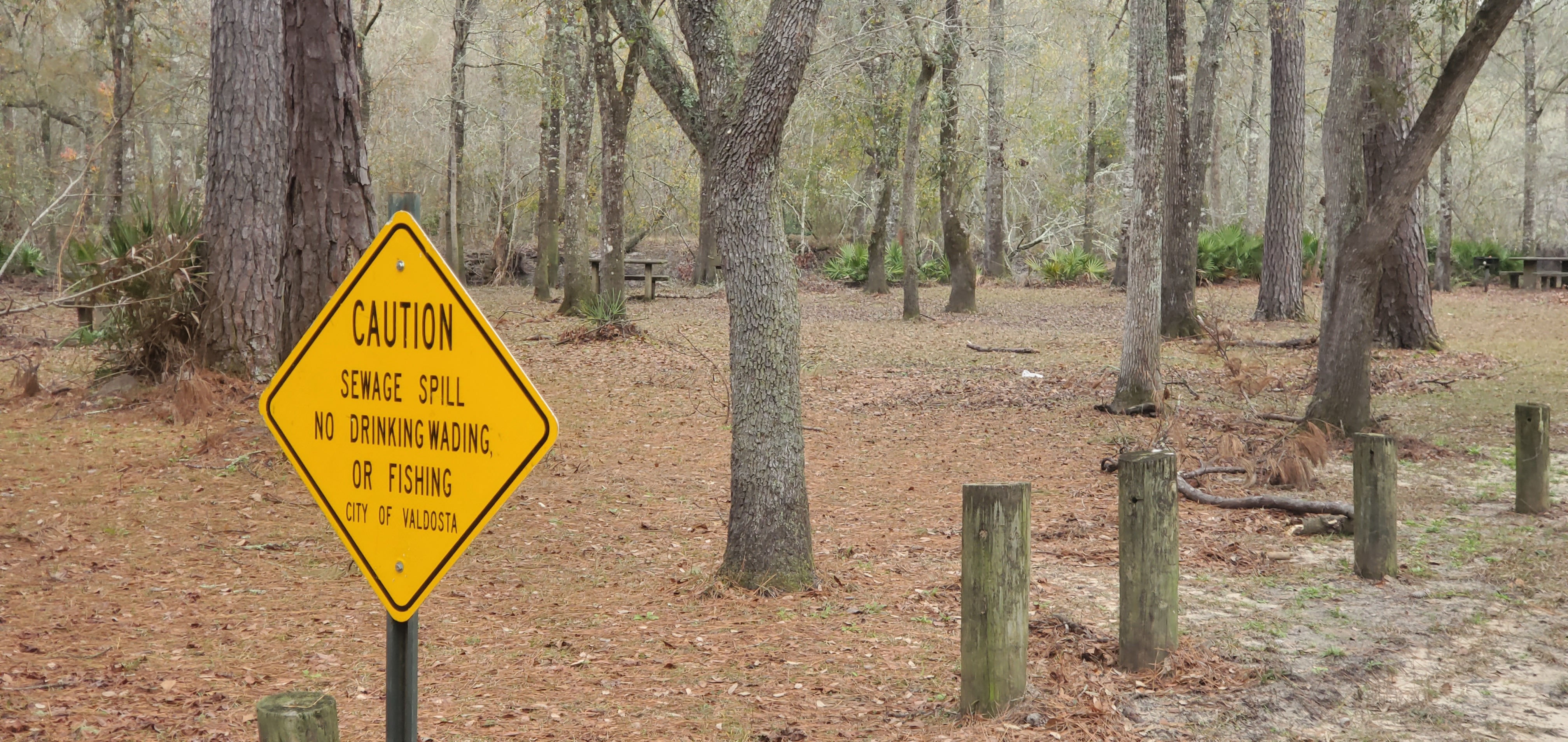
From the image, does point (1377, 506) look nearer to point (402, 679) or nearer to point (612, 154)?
point (402, 679)

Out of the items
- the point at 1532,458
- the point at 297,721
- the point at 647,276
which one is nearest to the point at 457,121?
the point at 647,276

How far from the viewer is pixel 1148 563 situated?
199 inches

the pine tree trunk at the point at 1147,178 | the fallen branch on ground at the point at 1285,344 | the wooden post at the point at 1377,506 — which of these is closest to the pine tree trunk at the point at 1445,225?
the fallen branch on ground at the point at 1285,344

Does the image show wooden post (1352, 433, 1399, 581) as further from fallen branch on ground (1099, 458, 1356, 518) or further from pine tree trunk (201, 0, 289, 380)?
pine tree trunk (201, 0, 289, 380)

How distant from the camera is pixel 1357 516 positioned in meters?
6.58

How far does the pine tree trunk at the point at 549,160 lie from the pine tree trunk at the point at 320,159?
12413mm

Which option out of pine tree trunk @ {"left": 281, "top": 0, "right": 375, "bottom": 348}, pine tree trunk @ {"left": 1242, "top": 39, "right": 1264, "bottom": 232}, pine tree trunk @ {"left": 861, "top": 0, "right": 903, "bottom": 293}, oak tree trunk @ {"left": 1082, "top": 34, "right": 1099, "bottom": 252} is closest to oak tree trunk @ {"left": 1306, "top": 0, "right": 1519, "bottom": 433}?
pine tree trunk @ {"left": 281, "top": 0, "right": 375, "bottom": 348}

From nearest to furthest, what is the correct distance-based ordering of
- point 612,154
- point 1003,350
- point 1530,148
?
point 1003,350
point 612,154
point 1530,148

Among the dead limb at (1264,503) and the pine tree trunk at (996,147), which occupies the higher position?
the pine tree trunk at (996,147)

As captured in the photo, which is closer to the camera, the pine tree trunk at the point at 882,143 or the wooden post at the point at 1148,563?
the wooden post at the point at 1148,563

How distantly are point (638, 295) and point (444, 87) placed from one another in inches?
665

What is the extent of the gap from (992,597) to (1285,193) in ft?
58.5

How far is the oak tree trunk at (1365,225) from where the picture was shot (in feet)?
28.7

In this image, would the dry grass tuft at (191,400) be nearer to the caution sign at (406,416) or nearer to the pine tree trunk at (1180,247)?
the caution sign at (406,416)
